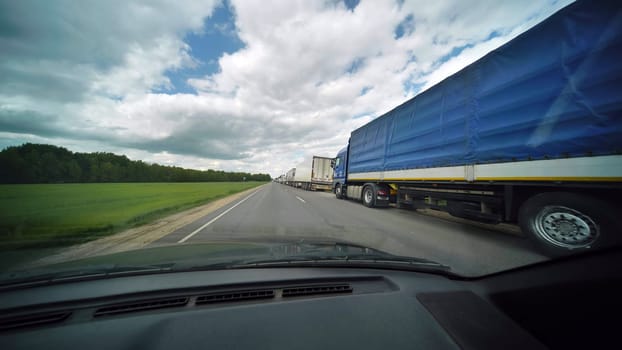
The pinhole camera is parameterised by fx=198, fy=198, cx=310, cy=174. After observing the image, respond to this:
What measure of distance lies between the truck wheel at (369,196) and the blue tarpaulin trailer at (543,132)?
3336 mm

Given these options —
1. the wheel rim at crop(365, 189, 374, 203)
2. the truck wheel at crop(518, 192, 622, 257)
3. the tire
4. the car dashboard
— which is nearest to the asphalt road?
the truck wheel at crop(518, 192, 622, 257)

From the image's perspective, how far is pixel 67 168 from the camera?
27969 mm

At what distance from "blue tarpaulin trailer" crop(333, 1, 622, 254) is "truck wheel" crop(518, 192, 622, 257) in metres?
0.01

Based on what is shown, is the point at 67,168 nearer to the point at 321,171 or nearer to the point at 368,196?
the point at 321,171

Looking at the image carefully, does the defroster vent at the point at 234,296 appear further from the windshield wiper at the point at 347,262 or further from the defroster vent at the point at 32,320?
the defroster vent at the point at 32,320

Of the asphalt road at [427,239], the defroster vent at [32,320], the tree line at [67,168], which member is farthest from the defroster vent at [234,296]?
the tree line at [67,168]

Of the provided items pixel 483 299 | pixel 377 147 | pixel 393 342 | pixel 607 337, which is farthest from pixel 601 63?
pixel 377 147

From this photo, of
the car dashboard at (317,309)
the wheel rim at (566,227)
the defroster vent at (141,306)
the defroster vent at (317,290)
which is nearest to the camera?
the car dashboard at (317,309)

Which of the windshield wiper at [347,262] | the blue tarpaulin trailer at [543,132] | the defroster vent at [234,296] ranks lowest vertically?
the defroster vent at [234,296]

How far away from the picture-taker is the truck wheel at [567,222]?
2.96 meters

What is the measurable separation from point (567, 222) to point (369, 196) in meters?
6.66

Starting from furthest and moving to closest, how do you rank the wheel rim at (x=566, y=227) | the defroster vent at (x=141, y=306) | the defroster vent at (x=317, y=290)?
the wheel rim at (x=566, y=227) → the defroster vent at (x=317, y=290) → the defroster vent at (x=141, y=306)

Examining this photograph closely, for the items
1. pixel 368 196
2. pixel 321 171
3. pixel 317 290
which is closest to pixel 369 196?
pixel 368 196

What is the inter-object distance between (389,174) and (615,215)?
543cm
